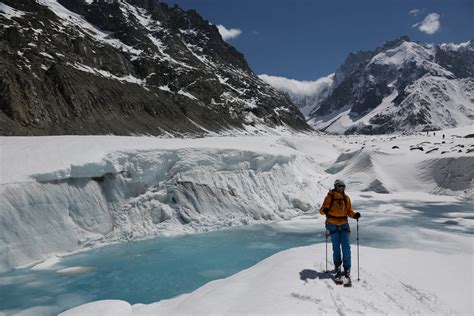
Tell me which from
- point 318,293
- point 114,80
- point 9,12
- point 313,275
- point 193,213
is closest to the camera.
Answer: point 318,293

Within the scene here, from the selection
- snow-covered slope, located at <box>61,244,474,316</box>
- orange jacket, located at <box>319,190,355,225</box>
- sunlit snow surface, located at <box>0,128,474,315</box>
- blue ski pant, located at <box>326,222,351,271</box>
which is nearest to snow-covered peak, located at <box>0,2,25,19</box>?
sunlit snow surface, located at <box>0,128,474,315</box>

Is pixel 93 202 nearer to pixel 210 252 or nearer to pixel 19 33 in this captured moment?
pixel 210 252

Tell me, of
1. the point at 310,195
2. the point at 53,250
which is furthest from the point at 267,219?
the point at 53,250

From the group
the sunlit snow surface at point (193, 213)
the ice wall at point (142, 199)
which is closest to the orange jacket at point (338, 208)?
the sunlit snow surface at point (193, 213)

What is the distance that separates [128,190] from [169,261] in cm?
445

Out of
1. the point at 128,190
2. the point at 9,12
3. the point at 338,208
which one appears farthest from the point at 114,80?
the point at 338,208

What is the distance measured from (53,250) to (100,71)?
89137mm

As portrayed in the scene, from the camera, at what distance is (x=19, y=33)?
7581 centimetres

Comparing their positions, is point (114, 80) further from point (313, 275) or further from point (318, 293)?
point (318, 293)

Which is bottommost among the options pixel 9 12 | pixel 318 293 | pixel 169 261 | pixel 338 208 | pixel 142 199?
pixel 169 261

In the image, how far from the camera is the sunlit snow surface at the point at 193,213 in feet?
23.2

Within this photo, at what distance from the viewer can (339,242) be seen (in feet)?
24.7

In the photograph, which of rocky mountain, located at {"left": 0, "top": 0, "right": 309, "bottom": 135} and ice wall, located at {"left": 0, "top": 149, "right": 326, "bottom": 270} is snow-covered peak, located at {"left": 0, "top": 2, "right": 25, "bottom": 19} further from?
ice wall, located at {"left": 0, "top": 149, "right": 326, "bottom": 270}

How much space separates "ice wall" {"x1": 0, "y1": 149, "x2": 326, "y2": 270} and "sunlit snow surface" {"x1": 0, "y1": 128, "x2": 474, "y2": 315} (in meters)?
0.04
